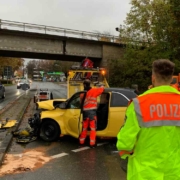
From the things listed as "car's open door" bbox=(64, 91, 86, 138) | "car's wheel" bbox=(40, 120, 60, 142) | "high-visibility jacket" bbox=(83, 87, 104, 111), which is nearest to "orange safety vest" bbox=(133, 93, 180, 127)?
"high-visibility jacket" bbox=(83, 87, 104, 111)

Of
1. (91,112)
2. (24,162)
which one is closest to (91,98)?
(91,112)

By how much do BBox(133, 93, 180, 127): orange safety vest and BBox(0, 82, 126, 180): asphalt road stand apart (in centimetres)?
288

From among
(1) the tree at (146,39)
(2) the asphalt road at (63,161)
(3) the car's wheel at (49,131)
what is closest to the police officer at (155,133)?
(2) the asphalt road at (63,161)

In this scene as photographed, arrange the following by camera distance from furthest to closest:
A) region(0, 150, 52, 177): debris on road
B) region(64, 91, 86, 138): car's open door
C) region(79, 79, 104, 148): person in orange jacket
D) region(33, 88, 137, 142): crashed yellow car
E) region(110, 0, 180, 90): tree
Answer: region(110, 0, 180, 90): tree
region(64, 91, 86, 138): car's open door
region(33, 88, 137, 142): crashed yellow car
region(79, 79, 104, 148): person in orange jacket
region(0, 150, 52, 177): debris on road

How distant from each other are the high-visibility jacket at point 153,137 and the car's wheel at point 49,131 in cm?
532

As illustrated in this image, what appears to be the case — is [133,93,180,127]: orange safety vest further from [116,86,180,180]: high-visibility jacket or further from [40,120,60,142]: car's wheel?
[40,120,60,142]: car's wheel

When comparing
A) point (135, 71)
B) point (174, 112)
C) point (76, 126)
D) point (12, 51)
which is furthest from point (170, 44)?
point (174, 112)

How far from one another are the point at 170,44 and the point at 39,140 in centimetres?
2037

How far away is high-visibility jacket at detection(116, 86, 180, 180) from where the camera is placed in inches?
83.4

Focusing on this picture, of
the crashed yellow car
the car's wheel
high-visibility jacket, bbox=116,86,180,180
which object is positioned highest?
high-visibility jacket, bbox=116,86,180,180

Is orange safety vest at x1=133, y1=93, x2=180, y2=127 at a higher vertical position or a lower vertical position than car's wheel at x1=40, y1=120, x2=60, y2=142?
higher

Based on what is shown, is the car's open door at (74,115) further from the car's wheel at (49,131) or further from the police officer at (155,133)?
the police officer at (155,133)

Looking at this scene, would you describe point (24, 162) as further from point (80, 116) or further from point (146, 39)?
point (146, 39)

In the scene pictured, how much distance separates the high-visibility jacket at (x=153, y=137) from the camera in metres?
2.12
